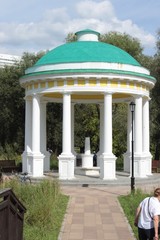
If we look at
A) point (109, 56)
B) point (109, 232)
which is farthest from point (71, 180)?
point (109, 232)

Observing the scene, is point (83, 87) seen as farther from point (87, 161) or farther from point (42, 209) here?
point (42, 209)

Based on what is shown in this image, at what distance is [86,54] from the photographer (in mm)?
24266

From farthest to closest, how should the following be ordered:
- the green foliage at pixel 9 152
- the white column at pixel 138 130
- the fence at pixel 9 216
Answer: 1. the green foliage at pixel 9 152
2. the white column at pixel 138 130
3. the fence at pixel 9 216

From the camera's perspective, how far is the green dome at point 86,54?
23828mm

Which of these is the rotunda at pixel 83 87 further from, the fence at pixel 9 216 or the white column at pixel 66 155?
the fence at pixel 9 216

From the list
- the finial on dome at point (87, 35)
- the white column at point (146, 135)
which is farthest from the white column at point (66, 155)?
the white column at point (146, 135)

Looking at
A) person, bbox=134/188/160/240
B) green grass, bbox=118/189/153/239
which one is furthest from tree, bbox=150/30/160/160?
person, bbox=134/188/160/240

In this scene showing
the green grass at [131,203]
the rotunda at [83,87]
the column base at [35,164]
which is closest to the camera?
the green grass at [131,203]

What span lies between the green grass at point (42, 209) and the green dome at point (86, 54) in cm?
946

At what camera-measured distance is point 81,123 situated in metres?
44.9

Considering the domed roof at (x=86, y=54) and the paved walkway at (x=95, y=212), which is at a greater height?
the domed roof at (x=86, y=54)

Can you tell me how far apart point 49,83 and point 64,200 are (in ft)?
30.0

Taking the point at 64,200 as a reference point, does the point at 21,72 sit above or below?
above

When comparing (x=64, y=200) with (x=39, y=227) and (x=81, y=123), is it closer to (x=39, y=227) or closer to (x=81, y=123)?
(x=39, y=227)
